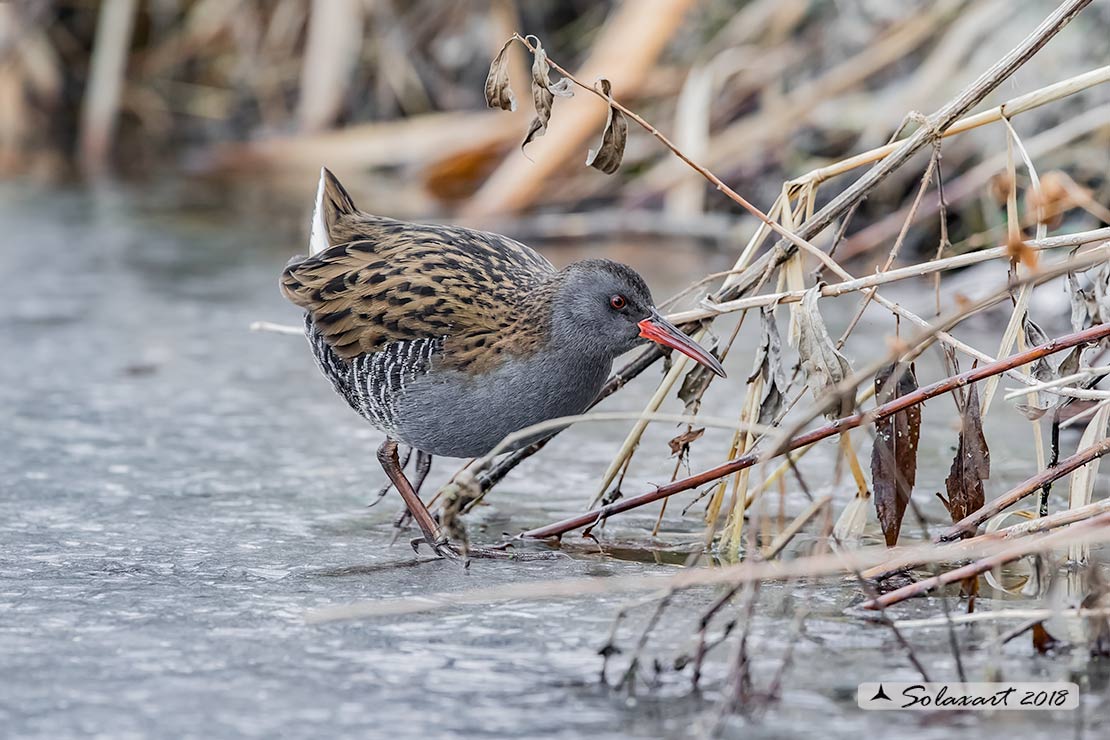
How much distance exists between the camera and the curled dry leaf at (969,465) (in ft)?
9.20

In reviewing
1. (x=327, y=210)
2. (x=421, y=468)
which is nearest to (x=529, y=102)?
(x=327, y=210)

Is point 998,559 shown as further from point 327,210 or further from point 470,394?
point 327,210

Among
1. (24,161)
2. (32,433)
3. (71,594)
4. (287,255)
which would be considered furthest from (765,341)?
(24,161)

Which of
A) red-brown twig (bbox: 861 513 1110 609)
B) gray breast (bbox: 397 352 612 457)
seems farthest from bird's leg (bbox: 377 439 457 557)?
red-brown twig (bbox: 861 513 1110 609)

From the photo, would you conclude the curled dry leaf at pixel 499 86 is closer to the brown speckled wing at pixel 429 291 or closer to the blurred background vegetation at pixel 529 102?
the brown speckled wing at pixel 429 291

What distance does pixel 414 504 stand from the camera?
3340 mm

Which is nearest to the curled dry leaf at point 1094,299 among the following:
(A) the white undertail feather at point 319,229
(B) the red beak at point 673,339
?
(B) the red beak at point 673,339

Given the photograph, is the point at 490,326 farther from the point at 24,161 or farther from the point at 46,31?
the point at 46,31

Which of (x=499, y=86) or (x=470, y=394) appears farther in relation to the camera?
(x=470, y=394)

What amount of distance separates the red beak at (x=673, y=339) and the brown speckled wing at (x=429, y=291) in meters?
0.23

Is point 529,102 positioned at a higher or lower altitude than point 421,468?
higher

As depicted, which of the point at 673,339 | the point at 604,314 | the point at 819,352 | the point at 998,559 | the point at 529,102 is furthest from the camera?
the point at 529,102

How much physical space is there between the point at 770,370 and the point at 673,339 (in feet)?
0.88

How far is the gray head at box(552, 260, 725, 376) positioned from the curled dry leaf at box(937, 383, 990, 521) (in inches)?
27.5
